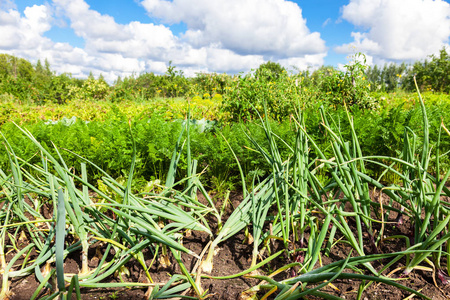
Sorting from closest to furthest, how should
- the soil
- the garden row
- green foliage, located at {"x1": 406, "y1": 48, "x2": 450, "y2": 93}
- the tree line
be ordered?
the soil, the garden row, the tree line, green foliage, located at {"x1": 406, "y1": 48, "x2": 450, "y2": 93}

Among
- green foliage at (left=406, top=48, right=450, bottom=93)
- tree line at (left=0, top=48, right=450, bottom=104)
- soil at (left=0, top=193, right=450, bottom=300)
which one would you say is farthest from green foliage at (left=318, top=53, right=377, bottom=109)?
green foliage at (left=406, top=48, right=450, bottom=93)

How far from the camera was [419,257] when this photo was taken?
4.49 feet

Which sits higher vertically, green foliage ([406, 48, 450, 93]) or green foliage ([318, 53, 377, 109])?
green foliage ([406, 48, 450, 93])

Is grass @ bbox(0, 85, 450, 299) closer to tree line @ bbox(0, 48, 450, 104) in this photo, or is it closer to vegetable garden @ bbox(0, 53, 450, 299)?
vegetable garden @ bbox(0, 53, 450, 299)

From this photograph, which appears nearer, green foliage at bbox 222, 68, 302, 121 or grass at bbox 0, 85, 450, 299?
grass at bbox 0, 85, 450, 299

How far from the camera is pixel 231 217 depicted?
1.71 meters

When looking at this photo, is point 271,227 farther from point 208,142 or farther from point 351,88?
point 351,88

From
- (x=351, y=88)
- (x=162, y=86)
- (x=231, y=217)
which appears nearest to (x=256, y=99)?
(x=351, y=88)

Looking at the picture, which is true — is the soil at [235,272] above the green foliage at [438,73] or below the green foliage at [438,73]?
below

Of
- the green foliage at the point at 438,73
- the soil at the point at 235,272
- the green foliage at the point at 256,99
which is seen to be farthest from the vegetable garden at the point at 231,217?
the green foliage at the point at 438,73

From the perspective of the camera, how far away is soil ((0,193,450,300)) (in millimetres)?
1449

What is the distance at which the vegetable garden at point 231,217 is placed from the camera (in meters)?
1.35

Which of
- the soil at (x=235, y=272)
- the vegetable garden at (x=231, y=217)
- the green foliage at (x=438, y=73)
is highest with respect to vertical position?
the green foliage at (x=438, y=73)

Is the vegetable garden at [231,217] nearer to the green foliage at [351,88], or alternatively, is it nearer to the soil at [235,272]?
the soil at [235,272]
